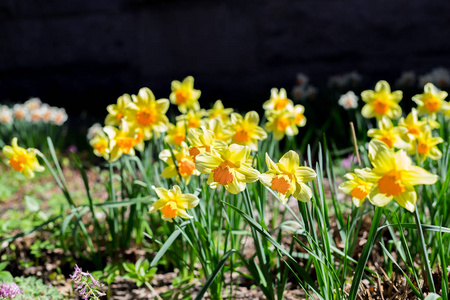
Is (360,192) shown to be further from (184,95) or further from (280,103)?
(184,95)

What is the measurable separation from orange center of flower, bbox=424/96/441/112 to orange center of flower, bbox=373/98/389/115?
15 centimetres

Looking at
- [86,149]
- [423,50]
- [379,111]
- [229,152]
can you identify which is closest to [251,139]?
[229,152]

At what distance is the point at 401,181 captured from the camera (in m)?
0.82

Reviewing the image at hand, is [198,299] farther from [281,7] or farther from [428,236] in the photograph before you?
[281,7]

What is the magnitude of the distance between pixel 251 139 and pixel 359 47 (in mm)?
3262

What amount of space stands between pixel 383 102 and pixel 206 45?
324cm

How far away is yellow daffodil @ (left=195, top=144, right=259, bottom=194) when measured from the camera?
95 cm

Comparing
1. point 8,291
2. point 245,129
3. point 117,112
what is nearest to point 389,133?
point 245,129

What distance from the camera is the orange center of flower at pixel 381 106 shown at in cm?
160

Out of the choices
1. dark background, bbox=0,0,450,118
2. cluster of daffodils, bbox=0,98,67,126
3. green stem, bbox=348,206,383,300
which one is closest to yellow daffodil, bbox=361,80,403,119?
green stem, bbox=348,206,383,300

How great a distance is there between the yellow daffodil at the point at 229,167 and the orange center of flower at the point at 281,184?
0.15 feet

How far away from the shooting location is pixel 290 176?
37.5 inches

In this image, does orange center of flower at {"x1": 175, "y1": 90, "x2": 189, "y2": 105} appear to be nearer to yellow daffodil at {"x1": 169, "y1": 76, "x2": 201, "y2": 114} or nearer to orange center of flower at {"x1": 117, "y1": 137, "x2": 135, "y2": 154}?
yellow daffodil at {"x1": 169, "y1": 76, "x2": 201, "y2": 114}

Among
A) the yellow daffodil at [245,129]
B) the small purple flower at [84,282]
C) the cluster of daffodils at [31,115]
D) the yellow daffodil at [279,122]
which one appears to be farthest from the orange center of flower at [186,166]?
the cluster of daffodils at [31,115]
